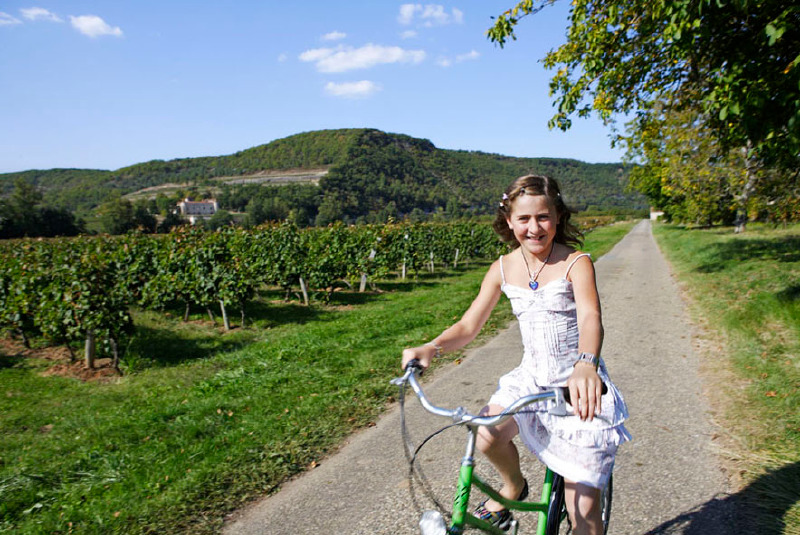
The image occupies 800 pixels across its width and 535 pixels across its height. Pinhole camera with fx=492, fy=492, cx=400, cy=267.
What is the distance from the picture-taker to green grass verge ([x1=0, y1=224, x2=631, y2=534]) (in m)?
3.27

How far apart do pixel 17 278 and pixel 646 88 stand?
12.2 metres

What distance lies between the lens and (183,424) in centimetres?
462

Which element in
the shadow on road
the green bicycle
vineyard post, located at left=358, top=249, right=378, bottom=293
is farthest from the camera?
vineyard post, located at left=358, top=249, right=378, bottom=293

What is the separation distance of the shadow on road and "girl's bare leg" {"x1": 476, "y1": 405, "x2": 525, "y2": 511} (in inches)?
48.3

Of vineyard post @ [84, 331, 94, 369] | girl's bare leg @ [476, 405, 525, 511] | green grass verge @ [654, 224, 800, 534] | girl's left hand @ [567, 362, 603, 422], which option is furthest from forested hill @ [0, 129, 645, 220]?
girl's left hand @ [567, 362, 603, 422]

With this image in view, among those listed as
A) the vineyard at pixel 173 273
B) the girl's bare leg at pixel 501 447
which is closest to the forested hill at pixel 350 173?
the vineyard at pixel 173 273

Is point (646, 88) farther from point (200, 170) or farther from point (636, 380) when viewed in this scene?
point (200, 170)

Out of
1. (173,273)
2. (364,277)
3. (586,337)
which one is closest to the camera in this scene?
(586,337)

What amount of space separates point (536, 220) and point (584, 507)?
1144mm

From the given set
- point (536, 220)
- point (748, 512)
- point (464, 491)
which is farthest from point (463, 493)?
point (748, 512)

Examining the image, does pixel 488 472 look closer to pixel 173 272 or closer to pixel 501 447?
pixel 501 447

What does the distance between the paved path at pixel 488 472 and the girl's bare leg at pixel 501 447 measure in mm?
398

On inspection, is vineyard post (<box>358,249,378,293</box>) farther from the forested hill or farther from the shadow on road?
the forested hill

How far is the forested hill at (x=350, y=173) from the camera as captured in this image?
221 ft
